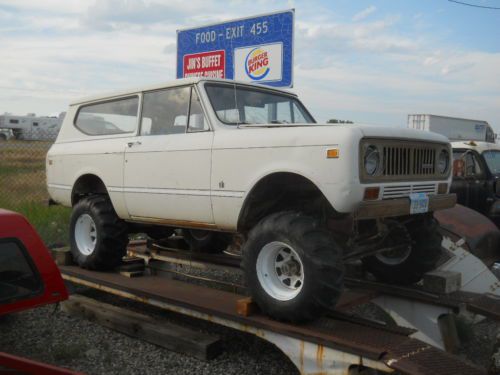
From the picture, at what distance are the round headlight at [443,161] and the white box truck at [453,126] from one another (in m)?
10.2

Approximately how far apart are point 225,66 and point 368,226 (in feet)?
16.3

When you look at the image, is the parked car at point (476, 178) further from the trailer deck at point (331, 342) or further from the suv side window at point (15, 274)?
the suv side window at point (15, 274)

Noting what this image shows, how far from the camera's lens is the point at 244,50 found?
866 centimetres

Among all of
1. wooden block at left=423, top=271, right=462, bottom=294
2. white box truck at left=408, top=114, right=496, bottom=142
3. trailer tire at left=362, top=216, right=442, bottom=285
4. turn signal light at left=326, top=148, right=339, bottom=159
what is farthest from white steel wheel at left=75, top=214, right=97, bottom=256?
white box truck at left=408, top=114, right=496, bottom=142

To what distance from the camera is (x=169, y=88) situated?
521 cm

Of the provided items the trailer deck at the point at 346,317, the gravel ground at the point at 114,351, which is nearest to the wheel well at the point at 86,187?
the trailer deck at the point at 346,317

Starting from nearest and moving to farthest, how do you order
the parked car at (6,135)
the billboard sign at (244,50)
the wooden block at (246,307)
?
the wooden block at (246,307) < the billboard sign at (244,50) < the parked car at (6,135)

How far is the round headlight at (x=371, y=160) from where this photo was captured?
3.84 meters

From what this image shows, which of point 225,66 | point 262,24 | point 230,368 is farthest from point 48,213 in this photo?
point 230,368

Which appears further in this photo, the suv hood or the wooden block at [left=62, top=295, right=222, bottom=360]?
the wooden block at [left=62, top=295, right=222, bottom=360]

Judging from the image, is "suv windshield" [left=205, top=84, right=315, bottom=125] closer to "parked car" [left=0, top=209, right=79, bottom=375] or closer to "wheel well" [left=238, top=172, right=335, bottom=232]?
"wheel well" [left=238, top=172, right=335, bottom=232]

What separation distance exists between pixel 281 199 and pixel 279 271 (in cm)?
65

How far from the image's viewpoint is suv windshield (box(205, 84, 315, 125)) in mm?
4887

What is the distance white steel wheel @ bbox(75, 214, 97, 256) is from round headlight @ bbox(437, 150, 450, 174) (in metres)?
3.58
